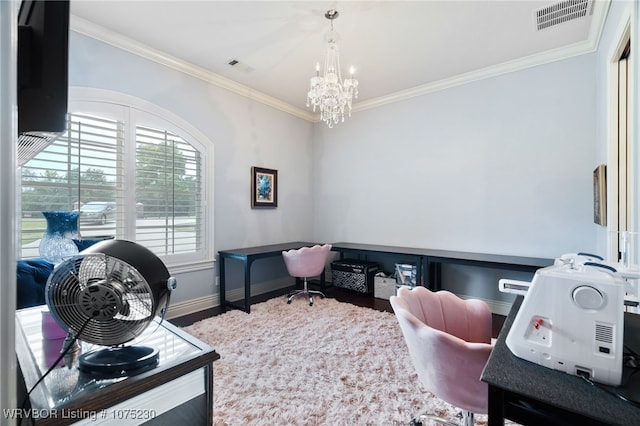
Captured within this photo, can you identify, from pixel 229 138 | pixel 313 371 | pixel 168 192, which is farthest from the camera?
pixel 229 138

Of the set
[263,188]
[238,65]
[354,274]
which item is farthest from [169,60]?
[354,274]

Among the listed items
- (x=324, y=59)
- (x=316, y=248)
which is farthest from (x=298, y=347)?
(x=324, y=59)

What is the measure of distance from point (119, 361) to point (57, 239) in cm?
92

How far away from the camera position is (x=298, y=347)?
254cm

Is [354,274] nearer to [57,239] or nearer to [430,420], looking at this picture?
[430,420]

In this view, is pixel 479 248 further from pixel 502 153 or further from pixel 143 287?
pixel 143 287

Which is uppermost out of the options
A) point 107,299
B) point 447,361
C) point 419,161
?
point 419,161

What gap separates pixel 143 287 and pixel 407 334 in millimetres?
1066

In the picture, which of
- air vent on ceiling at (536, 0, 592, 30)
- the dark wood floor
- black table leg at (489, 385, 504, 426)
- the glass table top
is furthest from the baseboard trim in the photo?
air vent on ceiling at (536, 0, 592, 30)

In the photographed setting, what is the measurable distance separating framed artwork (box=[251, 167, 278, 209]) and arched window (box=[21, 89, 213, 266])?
65 cm

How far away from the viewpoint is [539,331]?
943 millimetres

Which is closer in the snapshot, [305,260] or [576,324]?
[576,324]

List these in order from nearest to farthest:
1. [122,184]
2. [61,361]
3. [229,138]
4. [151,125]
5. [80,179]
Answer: [61,361] → [80,179] → [122,184] → [151,125] → [229,138]

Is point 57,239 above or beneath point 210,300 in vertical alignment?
above
